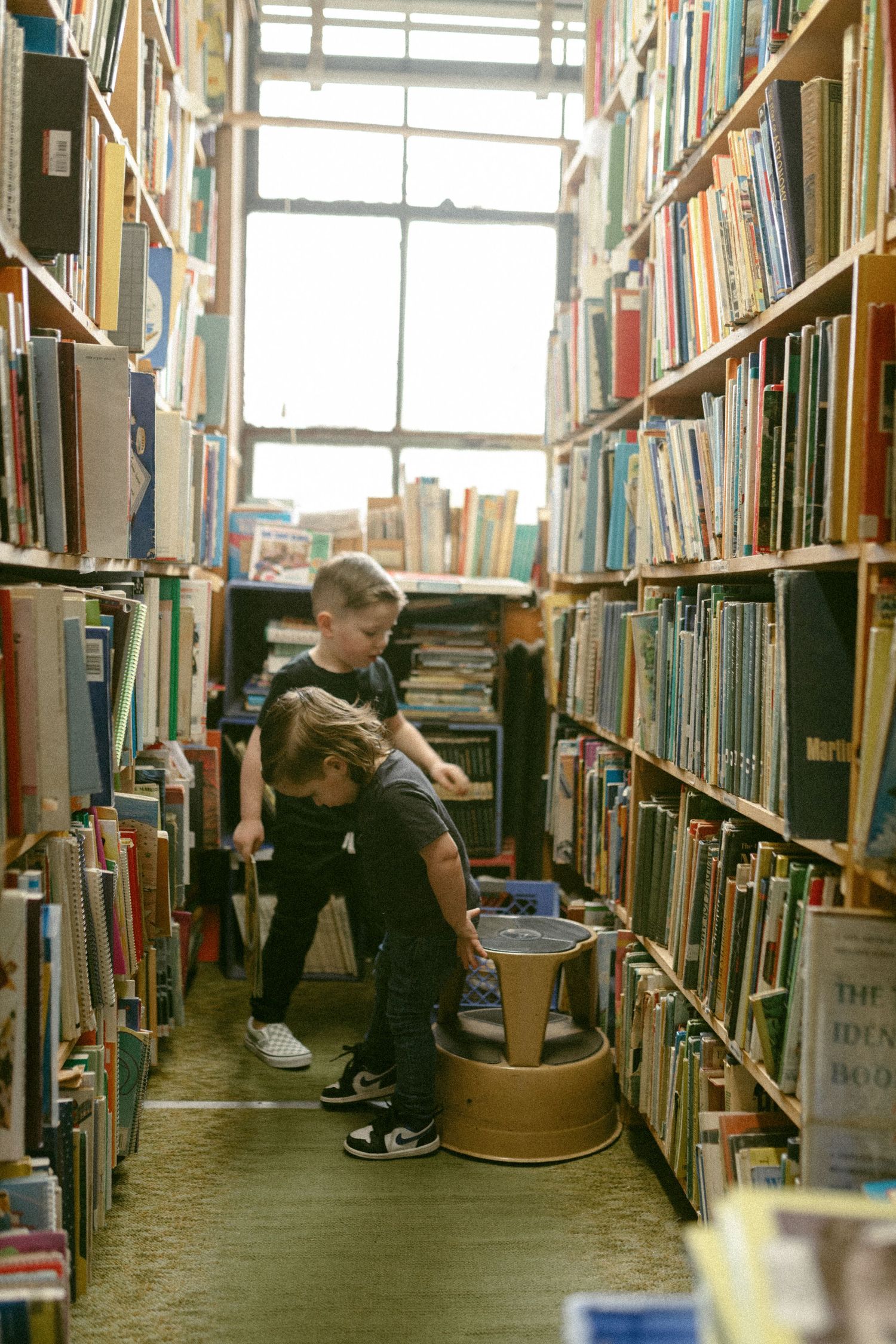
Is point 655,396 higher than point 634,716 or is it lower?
higher

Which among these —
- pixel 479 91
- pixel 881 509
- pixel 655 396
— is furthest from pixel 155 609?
pixel 479 91

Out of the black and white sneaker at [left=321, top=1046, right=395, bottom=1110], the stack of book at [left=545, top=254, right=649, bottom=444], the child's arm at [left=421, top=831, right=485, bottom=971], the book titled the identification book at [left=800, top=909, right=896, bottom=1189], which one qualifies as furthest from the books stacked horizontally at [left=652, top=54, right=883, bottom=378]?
the black and white sneaker at [left=321, top=1046, right=395, bottom=1110]

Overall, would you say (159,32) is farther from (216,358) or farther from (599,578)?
(599,578)

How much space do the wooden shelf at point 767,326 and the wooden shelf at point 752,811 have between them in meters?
0.75

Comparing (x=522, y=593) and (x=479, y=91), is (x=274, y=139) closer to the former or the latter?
(x=479, y=91)

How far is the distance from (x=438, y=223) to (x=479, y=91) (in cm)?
53

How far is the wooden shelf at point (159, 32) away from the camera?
7.91 feet

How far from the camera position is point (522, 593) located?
376 cm

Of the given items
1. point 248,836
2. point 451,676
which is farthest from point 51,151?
point 451,676

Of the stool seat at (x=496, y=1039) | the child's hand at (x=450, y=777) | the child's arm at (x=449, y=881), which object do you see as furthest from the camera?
the child's hand at (x=450, y=777)

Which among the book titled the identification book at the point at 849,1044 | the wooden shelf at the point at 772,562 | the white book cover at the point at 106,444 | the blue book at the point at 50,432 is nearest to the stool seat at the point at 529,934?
the wooden shelf at the point at 772,562

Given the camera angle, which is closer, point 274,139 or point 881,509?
point 881,509

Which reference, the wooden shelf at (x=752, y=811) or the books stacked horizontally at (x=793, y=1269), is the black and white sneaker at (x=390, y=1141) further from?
the books stacked horizontally at (x=793, y=1269)

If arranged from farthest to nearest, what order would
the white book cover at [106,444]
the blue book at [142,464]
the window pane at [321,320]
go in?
1. the window pane at [321,320]
2. the blue book at [142,464]
3. the white book cover at [106,444]
